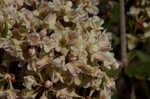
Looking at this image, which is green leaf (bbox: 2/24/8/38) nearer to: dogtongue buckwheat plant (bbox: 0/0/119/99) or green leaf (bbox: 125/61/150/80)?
dogtongue buckwheat plant (bbox: 0/0/119/99)

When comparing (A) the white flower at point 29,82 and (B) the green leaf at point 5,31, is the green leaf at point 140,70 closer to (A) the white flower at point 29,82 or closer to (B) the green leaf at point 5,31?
(A) the white flower at point 29,82

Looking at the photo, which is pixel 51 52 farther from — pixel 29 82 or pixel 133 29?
pixel 133 29

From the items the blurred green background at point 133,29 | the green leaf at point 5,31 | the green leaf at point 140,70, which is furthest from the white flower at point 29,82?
the green leaf at point 140,70

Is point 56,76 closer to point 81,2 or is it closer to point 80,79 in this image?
point 80,79

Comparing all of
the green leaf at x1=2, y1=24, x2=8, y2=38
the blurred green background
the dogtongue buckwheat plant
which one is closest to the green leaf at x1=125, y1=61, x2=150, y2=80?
the blurred green background

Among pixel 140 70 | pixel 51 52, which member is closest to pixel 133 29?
pixel 140 70

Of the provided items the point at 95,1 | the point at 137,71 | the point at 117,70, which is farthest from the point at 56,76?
the point at 137,71

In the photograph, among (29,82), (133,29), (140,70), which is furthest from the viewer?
(133,29)

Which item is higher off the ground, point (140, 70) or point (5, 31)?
point (5, 31)

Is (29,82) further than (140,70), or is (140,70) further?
(140,70)
